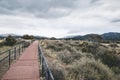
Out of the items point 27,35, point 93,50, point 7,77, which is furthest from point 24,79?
point 27,35

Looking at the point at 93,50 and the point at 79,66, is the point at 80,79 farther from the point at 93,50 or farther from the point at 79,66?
the point at 93,50

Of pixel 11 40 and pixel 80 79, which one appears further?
pixel 11 40

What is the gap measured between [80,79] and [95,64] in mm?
4418

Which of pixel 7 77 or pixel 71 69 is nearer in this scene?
pixel 7 77

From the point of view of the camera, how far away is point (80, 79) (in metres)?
12.3

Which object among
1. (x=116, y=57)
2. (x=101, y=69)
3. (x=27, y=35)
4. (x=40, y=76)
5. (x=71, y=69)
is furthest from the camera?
(x=27, y=35)

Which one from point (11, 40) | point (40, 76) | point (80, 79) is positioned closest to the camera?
point (40, 76)

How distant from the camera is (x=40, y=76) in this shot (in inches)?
440

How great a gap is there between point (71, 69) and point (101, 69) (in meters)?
2.73

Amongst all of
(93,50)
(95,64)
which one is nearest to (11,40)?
(93,50)

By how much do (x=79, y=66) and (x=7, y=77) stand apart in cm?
540

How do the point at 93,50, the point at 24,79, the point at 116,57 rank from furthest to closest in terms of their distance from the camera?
1. the point at 93,50
2. the point at 116,57
3. the point at 24,79

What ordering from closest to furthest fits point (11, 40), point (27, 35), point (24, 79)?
point (24, 79)
point (11, 40)
point (27, 35)

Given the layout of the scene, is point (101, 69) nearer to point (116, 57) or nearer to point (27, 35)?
point (116, 57)
